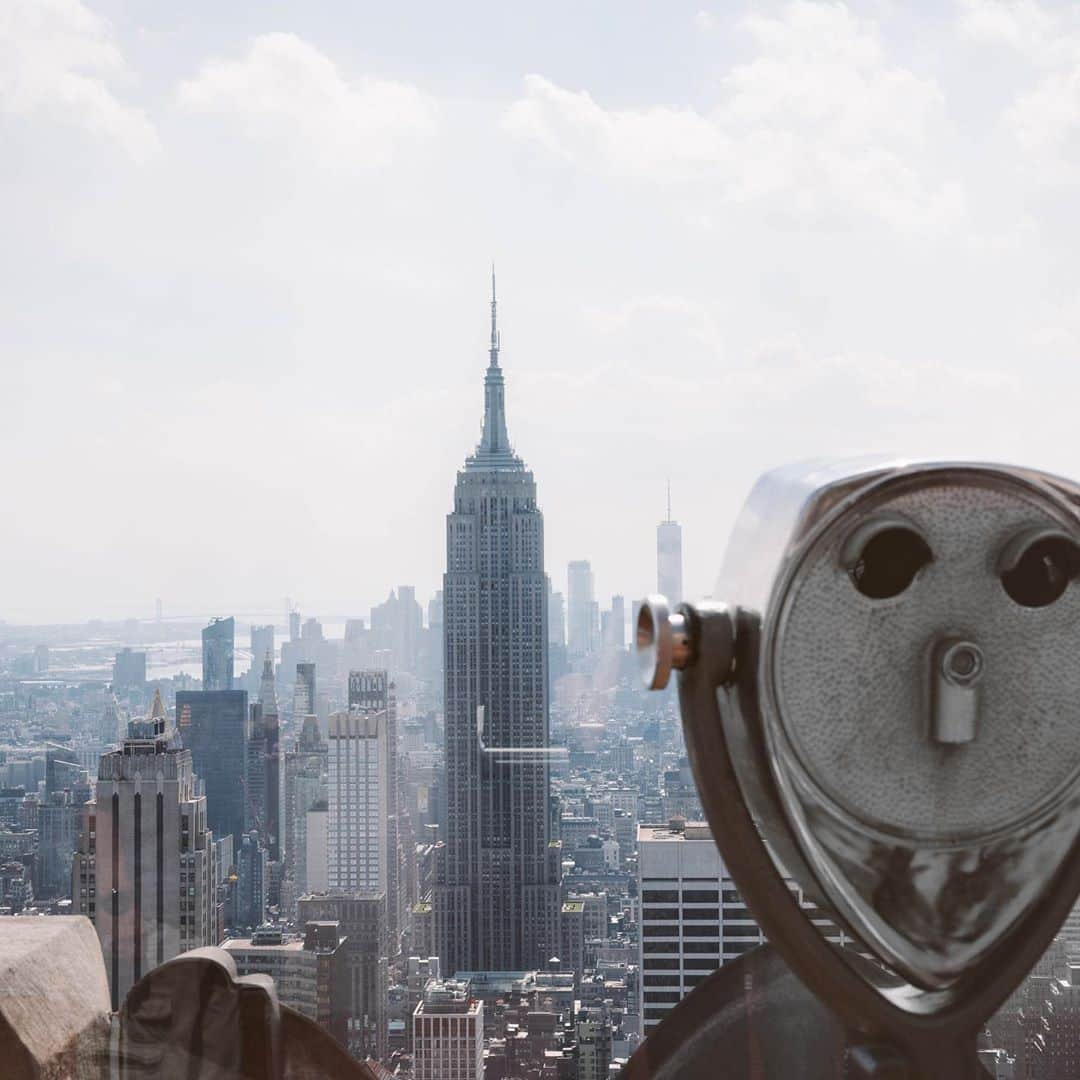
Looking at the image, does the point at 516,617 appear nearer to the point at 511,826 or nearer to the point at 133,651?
the point at 511,826

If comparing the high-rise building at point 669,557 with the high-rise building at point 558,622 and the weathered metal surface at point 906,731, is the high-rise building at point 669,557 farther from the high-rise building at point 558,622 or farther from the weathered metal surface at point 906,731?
the high-rise building at point 558,622

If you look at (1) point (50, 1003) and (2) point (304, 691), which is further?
(2) point (304, 691)

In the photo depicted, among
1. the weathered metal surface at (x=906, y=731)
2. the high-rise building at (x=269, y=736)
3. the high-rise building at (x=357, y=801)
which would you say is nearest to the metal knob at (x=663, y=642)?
the weathered metal surface at (x=906, y=731)

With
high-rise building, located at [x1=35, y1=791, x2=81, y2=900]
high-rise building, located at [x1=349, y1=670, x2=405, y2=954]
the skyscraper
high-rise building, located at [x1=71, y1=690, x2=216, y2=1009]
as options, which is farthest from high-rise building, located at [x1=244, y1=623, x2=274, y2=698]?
high-rise building, located at [x1=71, y1=690, x2=216, y2=1009]

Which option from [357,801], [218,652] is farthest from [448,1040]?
[218,652]

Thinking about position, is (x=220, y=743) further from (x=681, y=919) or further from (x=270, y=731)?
(x=681, y=919)

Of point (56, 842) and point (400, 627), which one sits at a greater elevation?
point (400, 627)

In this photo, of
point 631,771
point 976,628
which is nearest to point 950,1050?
point 976,628
